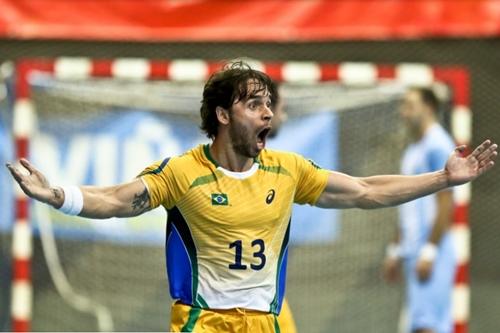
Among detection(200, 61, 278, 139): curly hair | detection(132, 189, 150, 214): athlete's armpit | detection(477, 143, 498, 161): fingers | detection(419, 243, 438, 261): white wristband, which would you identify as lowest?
detection(132, 189, 150, 214): athlete's armpit

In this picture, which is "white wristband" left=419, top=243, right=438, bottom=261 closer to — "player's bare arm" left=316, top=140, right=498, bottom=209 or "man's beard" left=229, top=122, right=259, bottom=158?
"player's bare arm" left=316, top=140, right=498, bottom=209

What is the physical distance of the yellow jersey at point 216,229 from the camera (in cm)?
578

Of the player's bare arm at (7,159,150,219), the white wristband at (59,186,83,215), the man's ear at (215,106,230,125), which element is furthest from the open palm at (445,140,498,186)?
the white wristband at (59,186,83,215)

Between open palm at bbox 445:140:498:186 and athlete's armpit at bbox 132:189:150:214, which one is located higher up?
open palm at bbox 445:140:498:186

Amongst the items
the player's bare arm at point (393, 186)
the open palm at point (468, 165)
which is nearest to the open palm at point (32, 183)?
the player's bare arm at point (393, 186)

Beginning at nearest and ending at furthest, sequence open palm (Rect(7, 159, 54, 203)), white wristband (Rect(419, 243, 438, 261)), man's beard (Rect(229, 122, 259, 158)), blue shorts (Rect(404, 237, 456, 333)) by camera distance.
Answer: open palm (Rect(7, 159, 54, 203)), man's beard (Rect(229, 122, 259, 158)), white wristband (Rect(419, 243, 438, 261)), blue shorts (Rect(404, 237, 456, 333))

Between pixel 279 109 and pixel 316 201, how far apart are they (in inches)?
71.5

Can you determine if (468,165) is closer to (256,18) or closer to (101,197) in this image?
(101,197)

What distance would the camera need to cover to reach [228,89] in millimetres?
5949

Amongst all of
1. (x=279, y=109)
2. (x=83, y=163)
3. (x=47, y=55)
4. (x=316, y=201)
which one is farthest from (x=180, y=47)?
(x=316, y=201)

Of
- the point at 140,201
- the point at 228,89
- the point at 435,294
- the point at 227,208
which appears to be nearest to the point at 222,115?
the point at 228,89

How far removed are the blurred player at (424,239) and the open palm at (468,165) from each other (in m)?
3.71

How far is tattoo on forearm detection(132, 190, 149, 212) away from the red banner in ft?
16.6

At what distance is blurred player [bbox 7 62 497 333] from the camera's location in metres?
5.75
